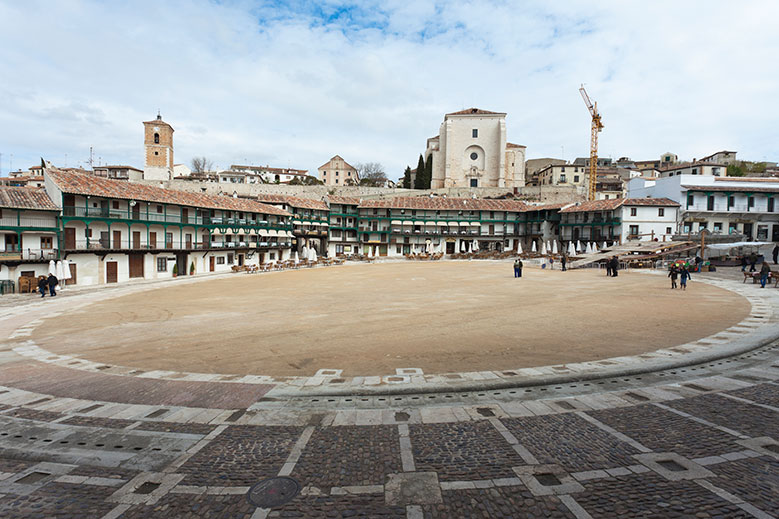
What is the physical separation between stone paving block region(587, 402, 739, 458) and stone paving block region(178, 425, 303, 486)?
491 cm

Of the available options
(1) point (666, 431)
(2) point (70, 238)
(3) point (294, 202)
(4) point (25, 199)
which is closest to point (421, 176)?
(3) point (294, 202)

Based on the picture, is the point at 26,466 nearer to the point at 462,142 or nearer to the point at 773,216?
the point at 773,216

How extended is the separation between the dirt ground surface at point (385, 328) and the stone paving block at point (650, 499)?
4046 millimetres

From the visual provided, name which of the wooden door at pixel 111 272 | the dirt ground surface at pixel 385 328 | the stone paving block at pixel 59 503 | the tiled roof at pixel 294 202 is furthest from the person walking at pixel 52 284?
the tiled roof at pixel 294 202

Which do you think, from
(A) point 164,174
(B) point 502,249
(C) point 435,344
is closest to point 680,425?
(C) point 435,344

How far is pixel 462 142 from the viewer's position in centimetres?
8188

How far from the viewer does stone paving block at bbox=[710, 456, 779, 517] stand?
158 inches

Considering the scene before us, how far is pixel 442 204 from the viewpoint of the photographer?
197 feet

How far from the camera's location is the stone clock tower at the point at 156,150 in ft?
230

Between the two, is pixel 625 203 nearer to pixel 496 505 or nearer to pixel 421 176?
pixel 421 176

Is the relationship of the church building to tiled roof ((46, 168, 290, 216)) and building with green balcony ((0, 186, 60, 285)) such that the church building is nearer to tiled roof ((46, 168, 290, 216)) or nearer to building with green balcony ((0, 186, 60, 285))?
tiled roof ((46, 168, 290, 216))

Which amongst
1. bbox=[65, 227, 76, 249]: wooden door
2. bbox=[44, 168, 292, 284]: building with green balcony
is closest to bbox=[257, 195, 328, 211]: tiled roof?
bbox=[44, 168, 292, 284]: building with green balcony

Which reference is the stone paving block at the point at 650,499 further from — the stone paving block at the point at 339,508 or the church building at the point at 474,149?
the church building at the point at 474,149

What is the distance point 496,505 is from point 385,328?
336 inches
